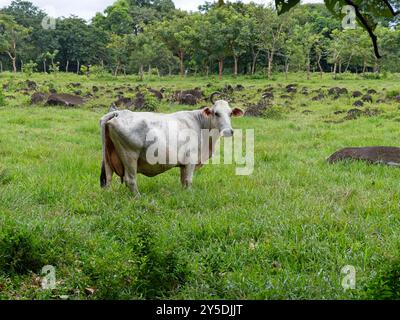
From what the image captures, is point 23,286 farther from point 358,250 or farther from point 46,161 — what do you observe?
point 46,161

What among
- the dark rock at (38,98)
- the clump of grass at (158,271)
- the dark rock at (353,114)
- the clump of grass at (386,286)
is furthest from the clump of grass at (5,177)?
the dark rock at (38,98)

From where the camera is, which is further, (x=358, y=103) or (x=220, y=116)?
(x=358, y=103)

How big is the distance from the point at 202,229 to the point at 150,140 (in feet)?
5.57

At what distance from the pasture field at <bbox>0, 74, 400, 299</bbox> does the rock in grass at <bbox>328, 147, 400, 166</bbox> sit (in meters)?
0.27

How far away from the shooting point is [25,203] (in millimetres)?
5227

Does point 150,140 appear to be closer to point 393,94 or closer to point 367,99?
point 367,99

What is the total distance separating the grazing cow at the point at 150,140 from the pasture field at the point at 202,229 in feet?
1.01

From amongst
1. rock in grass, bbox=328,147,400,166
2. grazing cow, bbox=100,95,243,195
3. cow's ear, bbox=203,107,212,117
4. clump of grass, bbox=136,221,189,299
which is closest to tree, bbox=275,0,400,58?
clump of grass, bbox=136,221,189,299

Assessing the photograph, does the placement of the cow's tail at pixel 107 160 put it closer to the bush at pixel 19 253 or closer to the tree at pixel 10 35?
the bush at pixel 19 253

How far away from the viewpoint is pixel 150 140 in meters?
5.79

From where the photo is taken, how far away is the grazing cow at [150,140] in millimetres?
5735

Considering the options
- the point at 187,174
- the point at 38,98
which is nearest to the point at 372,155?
the point at 187,174

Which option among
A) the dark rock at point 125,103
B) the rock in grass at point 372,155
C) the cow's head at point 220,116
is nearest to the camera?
the cow's head at point 220,116

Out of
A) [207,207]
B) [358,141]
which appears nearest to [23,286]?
[207,207]
